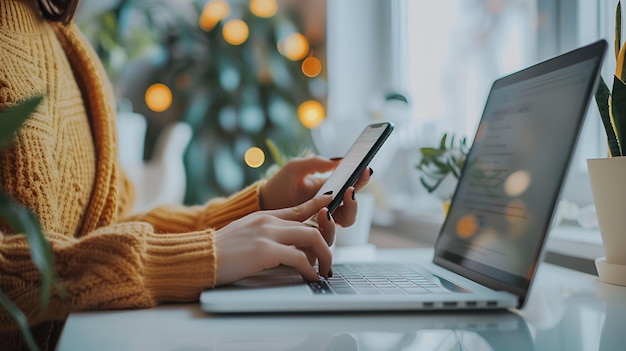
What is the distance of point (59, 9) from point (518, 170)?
64 centimetres

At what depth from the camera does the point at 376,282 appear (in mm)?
646

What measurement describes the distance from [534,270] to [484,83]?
3.70 feet

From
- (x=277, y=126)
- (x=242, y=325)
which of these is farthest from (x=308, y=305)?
(x=277, y=126)

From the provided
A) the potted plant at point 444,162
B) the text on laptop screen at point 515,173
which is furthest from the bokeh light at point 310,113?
the text on laptop screen at point 515,173

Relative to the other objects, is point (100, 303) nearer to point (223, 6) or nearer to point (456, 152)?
point (456, 152)

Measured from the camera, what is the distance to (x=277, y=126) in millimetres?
2484

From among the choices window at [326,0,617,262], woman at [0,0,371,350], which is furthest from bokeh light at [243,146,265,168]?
woman at [0,0,371,350]

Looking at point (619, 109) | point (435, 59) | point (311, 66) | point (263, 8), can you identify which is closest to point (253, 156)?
point (311, 66)

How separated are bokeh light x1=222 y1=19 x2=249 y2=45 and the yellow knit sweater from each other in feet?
5.02

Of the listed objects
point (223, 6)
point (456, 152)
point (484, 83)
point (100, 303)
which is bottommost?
point (100, 303)

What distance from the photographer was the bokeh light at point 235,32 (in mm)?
2527

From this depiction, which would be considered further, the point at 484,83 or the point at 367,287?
the point at 484,83

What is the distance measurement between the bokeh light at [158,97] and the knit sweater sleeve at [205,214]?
5.10 feet

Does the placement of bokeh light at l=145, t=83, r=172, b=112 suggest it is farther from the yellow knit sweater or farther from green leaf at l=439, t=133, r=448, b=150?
green leaf at l=439, t=133, r=448, b=150
